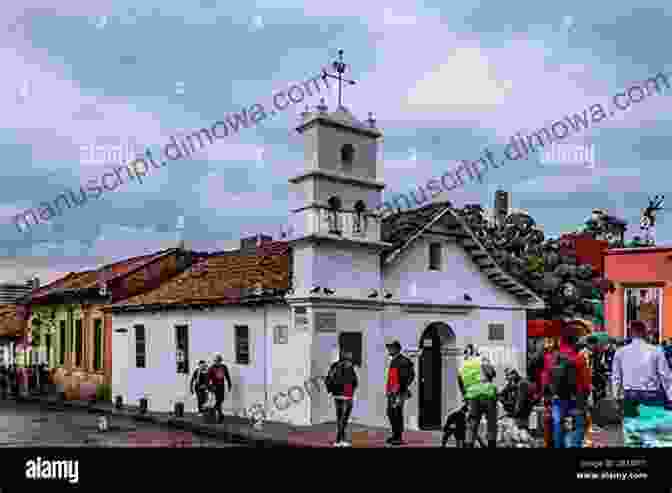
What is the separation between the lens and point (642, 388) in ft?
18.1

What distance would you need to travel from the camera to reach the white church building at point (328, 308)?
257 inches

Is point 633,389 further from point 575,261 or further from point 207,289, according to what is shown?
point 207,289

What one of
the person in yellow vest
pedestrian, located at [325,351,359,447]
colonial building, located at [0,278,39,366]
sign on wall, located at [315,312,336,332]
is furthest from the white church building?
colonial building, located at [0,278,39,366]

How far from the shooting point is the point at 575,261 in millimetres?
5852

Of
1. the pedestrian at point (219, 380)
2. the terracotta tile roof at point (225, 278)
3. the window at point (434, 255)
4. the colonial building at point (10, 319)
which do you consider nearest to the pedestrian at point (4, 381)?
the colonial building at point (10, 319)

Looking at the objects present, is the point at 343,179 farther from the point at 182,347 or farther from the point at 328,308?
the point at 182,347

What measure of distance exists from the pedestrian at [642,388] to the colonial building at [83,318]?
10.0ft

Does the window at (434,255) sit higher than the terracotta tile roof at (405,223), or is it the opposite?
the terracotta tile roof at (405,223)

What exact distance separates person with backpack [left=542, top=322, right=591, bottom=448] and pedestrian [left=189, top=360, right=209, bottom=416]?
102 inches

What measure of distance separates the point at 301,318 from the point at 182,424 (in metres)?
1.38

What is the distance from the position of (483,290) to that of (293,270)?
164cm

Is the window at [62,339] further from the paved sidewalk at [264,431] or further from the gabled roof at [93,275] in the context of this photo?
the paved sidewalk at [264,431]

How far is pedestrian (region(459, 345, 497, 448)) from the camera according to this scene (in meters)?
6.35
